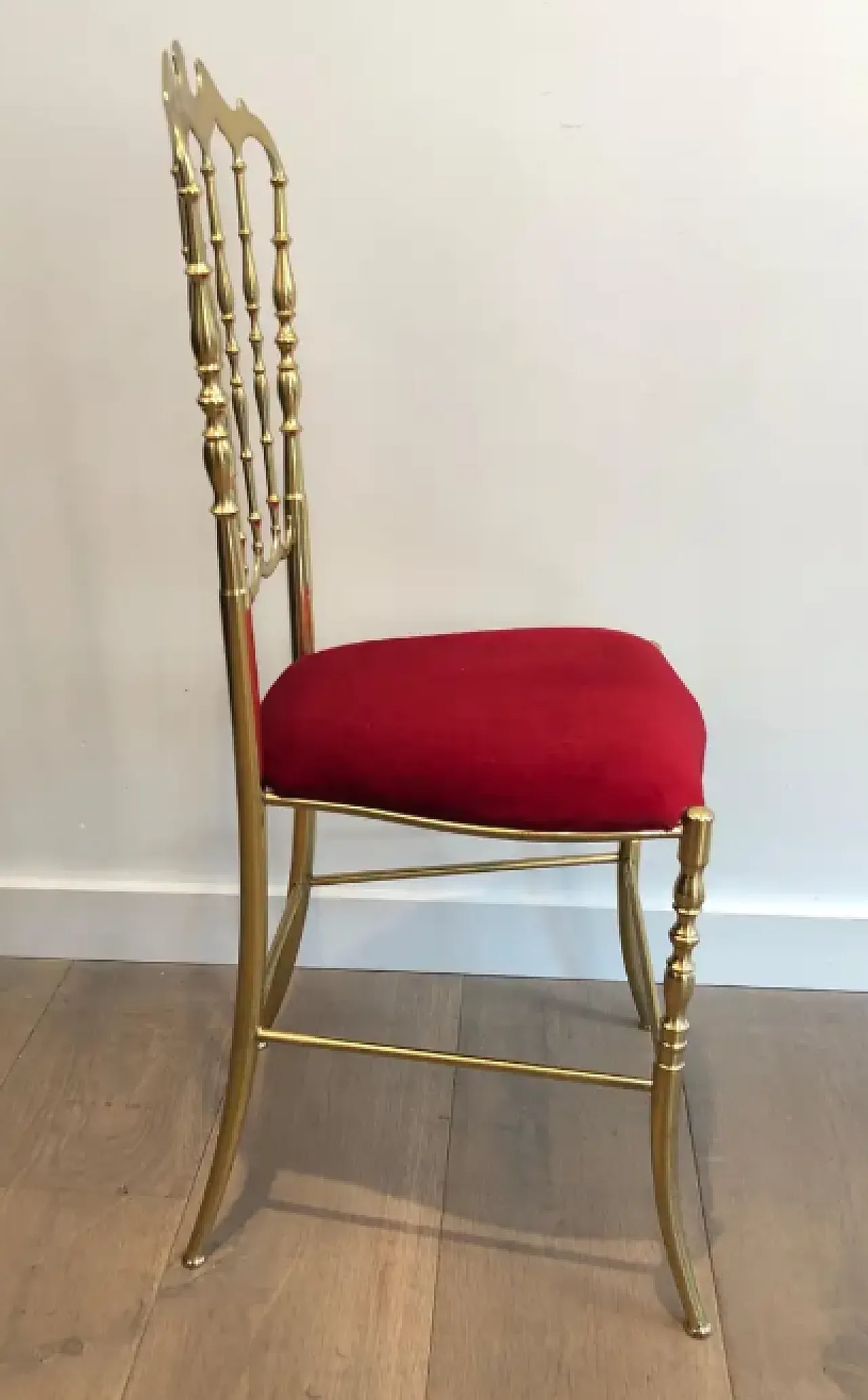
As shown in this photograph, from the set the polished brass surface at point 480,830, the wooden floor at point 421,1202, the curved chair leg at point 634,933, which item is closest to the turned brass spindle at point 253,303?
the polished brass surface at point 480,830

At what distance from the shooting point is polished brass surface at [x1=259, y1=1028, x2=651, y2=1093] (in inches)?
37.7

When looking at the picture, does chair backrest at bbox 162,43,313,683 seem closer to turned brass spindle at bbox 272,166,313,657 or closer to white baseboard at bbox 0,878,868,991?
turned brass spindle at bbox 272,166,313,657

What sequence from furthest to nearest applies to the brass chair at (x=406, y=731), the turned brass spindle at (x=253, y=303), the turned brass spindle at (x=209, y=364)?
the turned brass spindle at (x=253, y=303)
the brass chair at (x=406, y=731)
the turned brass spindle at (x=209, y=364)

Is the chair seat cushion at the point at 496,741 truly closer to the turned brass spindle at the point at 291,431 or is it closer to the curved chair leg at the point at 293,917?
the turned brass spindle at the point at 291,431

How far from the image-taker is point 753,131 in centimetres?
110

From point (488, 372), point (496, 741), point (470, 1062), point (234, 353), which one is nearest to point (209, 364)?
point (234, 353)

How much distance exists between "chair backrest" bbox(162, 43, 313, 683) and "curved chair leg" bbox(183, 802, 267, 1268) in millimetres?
139

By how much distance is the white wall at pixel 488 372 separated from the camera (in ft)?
3.61

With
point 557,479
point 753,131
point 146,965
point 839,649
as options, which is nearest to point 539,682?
point 557,479

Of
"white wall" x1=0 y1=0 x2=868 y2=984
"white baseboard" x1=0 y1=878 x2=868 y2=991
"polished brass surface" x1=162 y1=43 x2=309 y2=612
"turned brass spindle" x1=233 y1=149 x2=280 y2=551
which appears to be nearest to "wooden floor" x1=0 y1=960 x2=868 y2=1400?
"white baseboard" x1=0 y1=878 x2=868 y2=991

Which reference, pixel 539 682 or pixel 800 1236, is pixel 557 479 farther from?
pixel 800 1236

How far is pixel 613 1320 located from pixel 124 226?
118cm

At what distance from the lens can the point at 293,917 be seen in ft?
4.15

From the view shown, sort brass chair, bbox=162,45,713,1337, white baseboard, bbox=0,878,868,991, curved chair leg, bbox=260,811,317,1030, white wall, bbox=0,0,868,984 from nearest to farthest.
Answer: brass chair, bbox=162,45,713,1337
white wall, bbox=0,0,868,984
curved chair leg, bbox=260,811,317,1030
white baseboard, bbox=0,878,868,991
